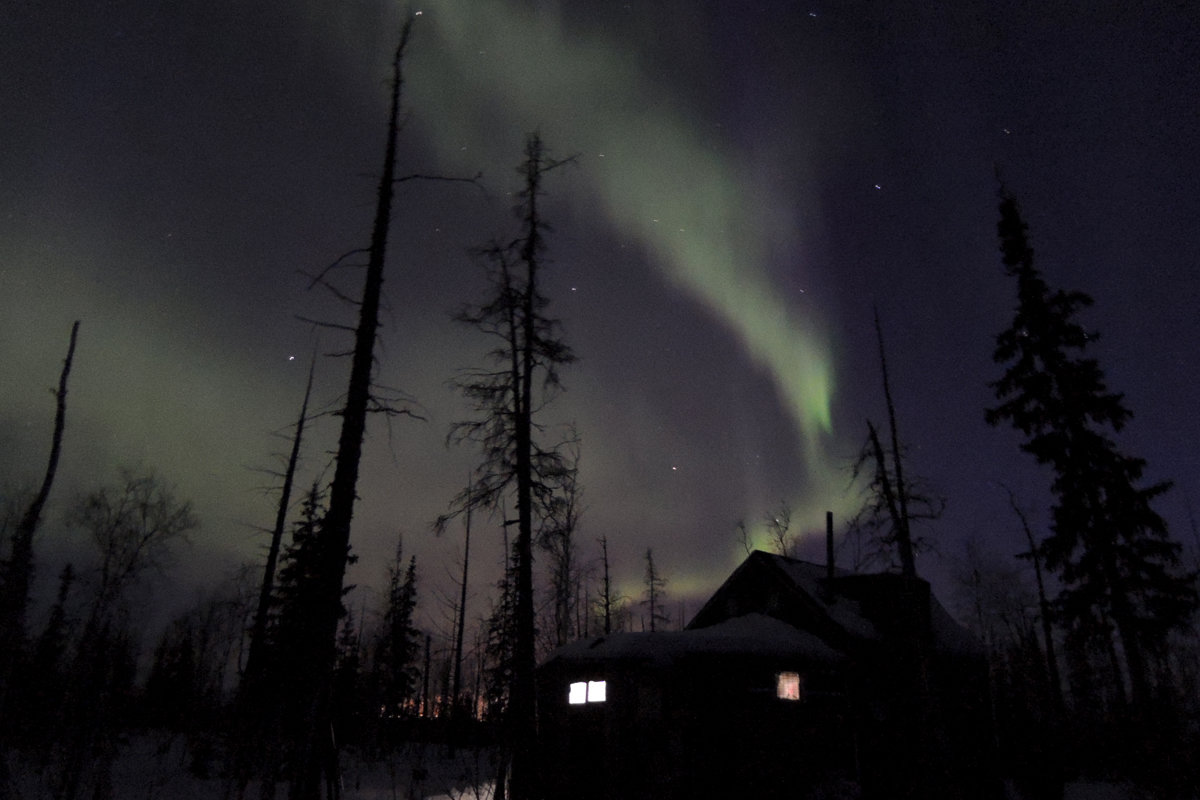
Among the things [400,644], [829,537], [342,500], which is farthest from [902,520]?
[400,644]

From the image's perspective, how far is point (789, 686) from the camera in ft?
73.0

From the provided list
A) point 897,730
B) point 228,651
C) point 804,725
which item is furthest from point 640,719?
point 228,651

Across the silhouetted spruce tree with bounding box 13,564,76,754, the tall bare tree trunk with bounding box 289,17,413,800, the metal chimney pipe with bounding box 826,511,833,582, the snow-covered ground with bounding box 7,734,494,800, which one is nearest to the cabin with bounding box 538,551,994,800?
the metal chimney pipe with bounding box 826,511,833,582

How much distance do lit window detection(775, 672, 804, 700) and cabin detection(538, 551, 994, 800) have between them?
2.3 inches

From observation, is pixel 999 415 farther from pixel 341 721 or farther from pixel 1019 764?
pixel 341 721

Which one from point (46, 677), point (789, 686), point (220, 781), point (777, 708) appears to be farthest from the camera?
point (46, 677)

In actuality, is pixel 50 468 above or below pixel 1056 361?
below

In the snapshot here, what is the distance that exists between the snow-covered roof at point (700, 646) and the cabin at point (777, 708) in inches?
2.1

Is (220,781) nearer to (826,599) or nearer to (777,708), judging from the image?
(777,708)

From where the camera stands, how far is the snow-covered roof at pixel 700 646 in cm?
2080

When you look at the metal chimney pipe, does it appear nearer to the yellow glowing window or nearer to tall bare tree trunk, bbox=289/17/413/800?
the yellow glowing window

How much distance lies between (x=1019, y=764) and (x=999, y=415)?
13.0 meters

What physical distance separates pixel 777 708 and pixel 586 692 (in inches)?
226

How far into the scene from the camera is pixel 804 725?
2188 centimetres
